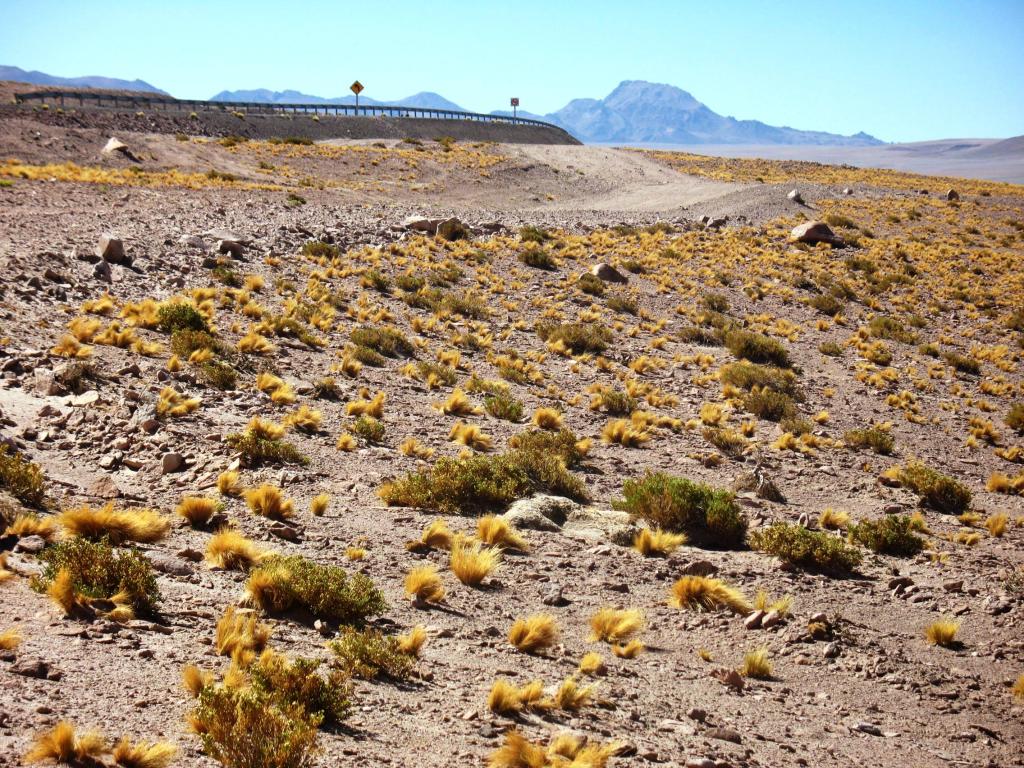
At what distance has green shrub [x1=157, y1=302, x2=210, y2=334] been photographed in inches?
536

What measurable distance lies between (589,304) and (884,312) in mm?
10296

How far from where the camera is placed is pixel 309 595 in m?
6.28

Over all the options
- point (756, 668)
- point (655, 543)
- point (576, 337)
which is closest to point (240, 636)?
point (756, 668)

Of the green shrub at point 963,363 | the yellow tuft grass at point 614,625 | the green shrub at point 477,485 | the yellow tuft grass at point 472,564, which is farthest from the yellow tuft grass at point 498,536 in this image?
the green shrub at point 963,363

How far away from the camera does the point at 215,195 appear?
29.0m

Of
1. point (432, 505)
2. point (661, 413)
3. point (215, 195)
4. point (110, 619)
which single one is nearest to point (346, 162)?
point (215, 195)

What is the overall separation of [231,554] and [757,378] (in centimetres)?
1329

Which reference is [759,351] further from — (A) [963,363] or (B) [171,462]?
(B) [171,462]

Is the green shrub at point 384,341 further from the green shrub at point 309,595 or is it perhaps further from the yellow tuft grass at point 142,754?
the yellow tuft grass at point 142,754

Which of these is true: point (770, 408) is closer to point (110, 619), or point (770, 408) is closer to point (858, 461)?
point (858, 461)

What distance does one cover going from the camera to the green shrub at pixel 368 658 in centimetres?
552

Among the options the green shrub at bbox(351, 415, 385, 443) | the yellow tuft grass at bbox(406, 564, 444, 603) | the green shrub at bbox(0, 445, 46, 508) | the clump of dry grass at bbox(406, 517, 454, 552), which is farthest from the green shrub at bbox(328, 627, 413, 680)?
the green shrub at bbox(351, 415, 385, 443)

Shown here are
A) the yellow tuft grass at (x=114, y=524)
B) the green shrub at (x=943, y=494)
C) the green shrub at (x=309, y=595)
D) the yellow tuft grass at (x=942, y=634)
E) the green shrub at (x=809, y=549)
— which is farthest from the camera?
the green shrub at (x=943, y=494)

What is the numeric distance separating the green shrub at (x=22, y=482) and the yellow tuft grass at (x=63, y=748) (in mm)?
3945
